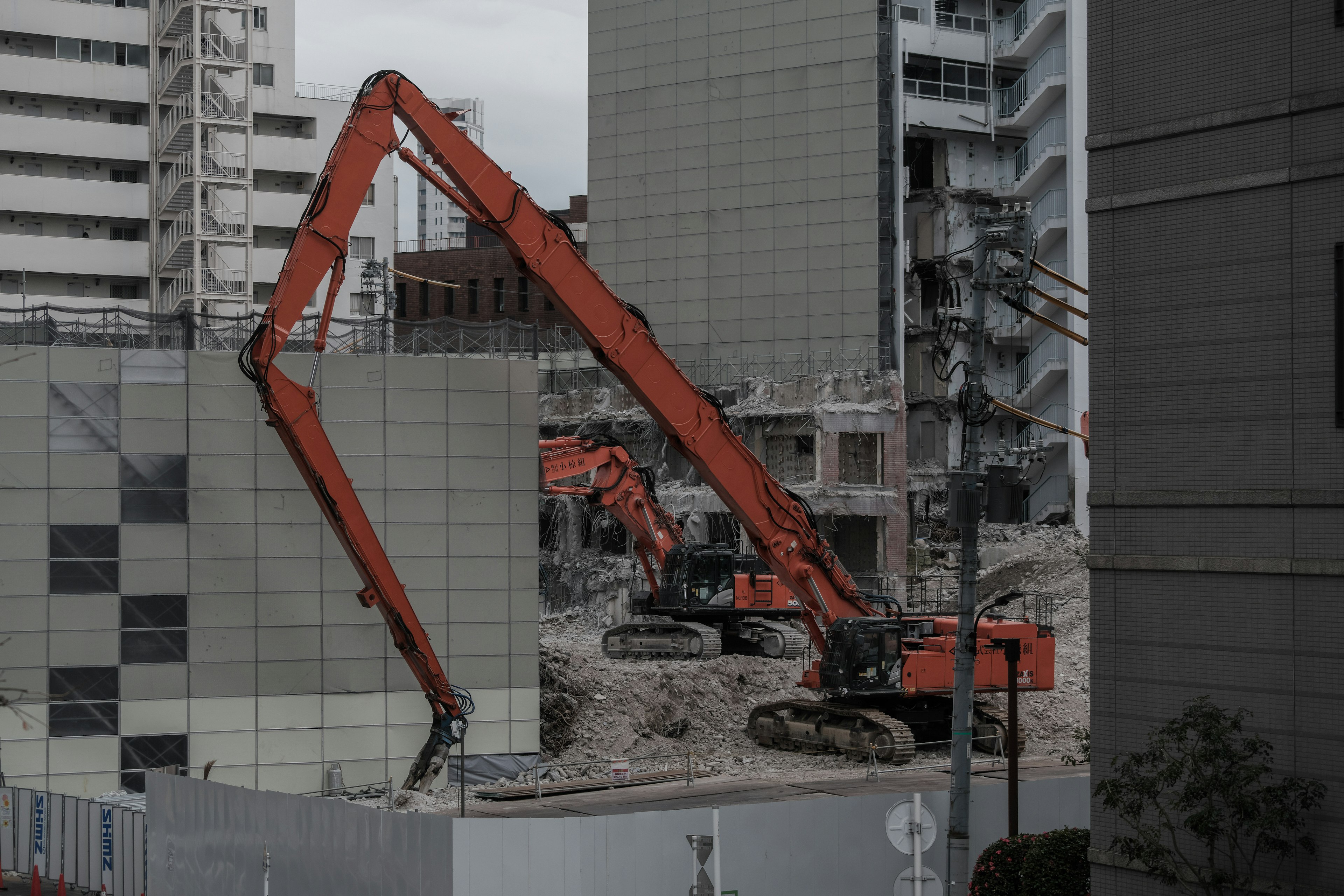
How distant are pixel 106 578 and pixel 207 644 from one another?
225cm

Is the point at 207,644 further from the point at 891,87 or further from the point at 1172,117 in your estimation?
the point at 891,87

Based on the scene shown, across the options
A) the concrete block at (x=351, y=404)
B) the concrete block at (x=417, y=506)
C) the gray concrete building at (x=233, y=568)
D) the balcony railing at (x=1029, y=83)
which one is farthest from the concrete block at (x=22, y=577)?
the balcony railing at (x=1029, y=83)

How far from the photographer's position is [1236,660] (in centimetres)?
1562

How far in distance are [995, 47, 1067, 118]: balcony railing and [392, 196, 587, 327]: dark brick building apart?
75.0ft

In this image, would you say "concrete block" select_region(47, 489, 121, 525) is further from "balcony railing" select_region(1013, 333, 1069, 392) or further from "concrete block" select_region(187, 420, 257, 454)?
"balcony railing" select_region(1013, 333, 1069, 392)

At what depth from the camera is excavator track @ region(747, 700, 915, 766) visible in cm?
3138

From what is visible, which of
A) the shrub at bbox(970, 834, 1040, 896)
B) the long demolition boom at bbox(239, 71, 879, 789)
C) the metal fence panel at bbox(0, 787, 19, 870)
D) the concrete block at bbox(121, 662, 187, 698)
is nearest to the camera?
the shrub at bbox(970, 834, 1040, 896)

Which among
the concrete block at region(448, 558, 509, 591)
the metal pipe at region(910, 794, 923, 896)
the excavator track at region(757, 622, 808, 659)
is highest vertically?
the concrete block at region(448, 558, 509, 591)

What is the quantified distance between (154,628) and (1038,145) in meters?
45.6

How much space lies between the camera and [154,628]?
3036cm

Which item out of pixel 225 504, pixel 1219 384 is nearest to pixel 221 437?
pixel 225 504

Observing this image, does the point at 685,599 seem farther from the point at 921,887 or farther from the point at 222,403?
the point at 921,887

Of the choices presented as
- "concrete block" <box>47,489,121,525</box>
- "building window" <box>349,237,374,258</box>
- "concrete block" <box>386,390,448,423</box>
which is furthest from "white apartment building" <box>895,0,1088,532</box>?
"concrete block" <box>47,489,121,525</box>

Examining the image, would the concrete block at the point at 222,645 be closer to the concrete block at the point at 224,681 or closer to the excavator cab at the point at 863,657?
the concrete block at the point at 224,681
